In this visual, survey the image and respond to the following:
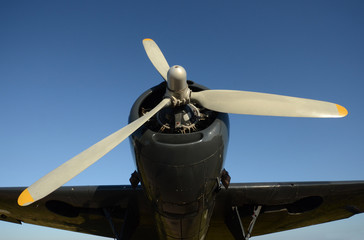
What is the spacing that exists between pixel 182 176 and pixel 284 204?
5191 mm

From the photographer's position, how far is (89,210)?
8.40 m

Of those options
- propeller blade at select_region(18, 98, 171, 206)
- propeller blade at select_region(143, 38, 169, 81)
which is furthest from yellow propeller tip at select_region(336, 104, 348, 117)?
propeller blade at select_region(143, 38, 169, 81)

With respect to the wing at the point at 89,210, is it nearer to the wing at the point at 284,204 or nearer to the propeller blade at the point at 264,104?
the wing at the point at 284,204

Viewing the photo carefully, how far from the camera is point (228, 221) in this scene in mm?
8227

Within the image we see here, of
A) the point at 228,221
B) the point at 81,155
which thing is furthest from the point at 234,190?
the point at 81,155

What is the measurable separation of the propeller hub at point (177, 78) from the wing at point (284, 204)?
403 centimetres

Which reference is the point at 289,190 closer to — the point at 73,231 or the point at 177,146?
the point at 177,146

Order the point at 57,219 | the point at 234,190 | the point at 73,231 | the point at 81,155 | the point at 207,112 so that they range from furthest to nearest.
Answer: the point at 73,231
the point at 57,219
the point at 234,190
the point at 207,112
the point at 81,155

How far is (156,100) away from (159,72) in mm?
657

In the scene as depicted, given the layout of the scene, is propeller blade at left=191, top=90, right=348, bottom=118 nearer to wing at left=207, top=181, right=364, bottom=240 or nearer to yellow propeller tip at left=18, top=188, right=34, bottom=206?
yellow propeller tip at left=18, top=188, right=34, bottom=206

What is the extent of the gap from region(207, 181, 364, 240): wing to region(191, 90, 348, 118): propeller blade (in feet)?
11.0

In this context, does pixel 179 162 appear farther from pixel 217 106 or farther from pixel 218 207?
pixel 218 207

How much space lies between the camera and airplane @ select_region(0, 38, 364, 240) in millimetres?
4539

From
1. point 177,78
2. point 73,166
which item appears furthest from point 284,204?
point 73,166
